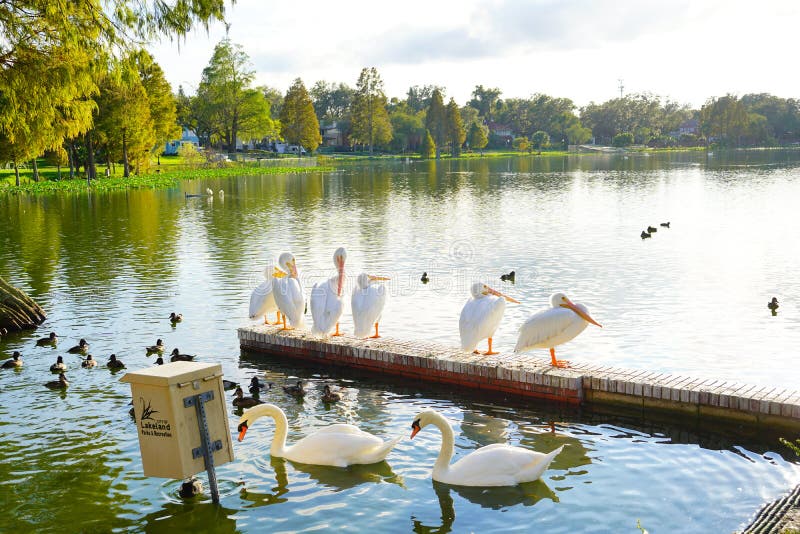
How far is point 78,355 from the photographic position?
46.9 ft

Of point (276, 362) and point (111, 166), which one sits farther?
point (111, 166)

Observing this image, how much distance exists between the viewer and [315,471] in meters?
9.19

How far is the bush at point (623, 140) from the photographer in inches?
6511

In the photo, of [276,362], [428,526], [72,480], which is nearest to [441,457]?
[428,526]

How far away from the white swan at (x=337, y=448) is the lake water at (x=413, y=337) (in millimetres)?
142

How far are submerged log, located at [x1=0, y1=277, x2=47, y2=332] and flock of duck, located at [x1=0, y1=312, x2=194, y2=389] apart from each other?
1475 millimetres

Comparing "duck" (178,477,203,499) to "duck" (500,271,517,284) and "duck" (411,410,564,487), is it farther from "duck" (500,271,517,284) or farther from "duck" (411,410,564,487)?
"duck" (500,271,517,284)

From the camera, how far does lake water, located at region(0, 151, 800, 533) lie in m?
8.25

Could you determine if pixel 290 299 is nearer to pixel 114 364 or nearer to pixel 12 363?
pixel 114 364

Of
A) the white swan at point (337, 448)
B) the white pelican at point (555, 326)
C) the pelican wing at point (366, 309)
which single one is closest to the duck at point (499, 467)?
the white swan at point (337, 448)

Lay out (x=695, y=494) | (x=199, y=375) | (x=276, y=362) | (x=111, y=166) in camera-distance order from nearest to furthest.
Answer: (x=199, y=375)
(x=695, y=494)
(x=276, y=362)
(x=111, y=166)

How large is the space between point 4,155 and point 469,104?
464 feet

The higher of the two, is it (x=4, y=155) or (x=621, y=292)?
(x=4, y=155)

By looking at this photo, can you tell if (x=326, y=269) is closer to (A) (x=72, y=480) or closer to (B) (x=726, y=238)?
(A) (x=72, y=480)
